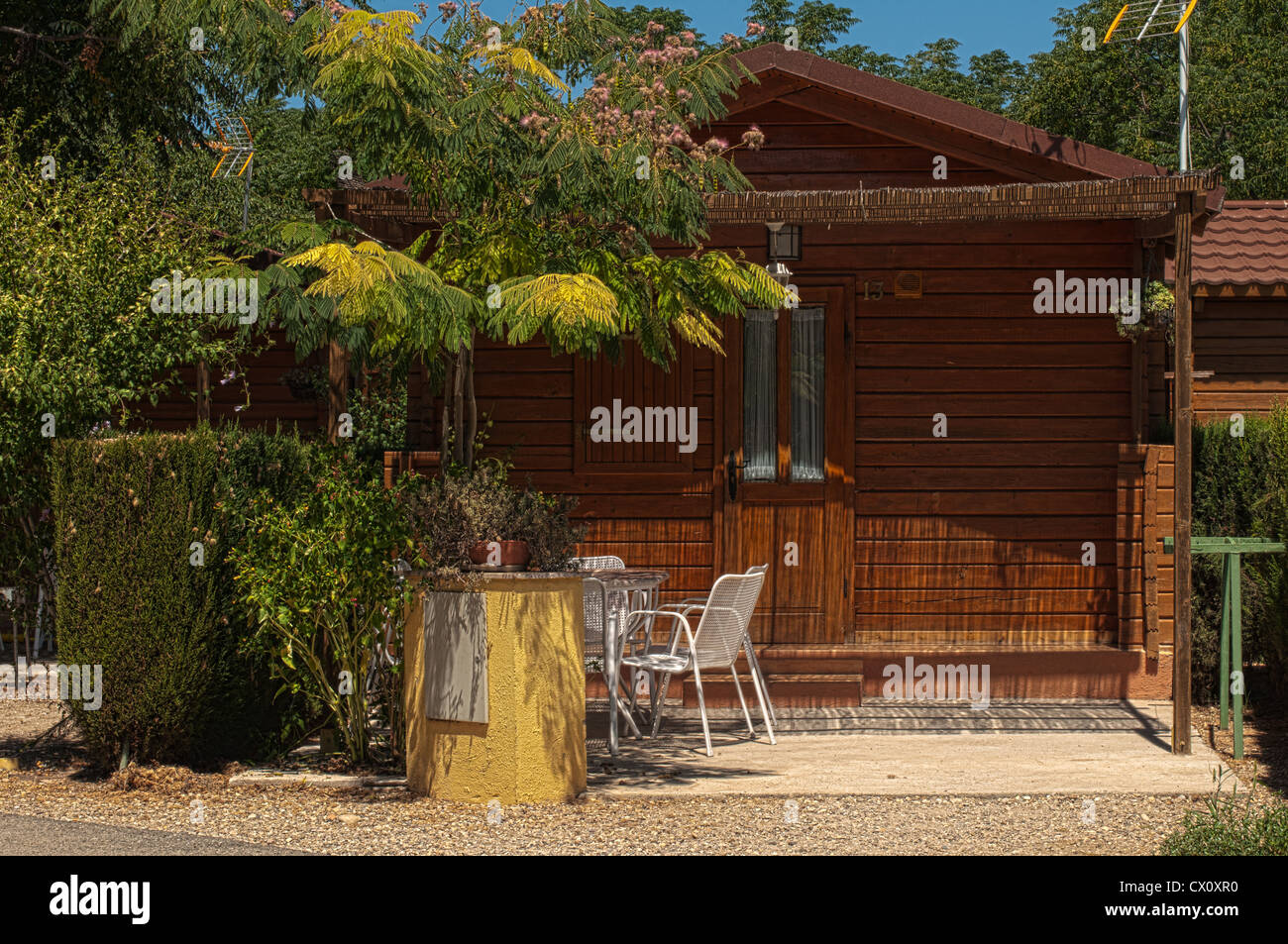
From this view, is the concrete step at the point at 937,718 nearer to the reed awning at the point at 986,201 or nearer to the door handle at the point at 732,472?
the door handle at the point at 732,472

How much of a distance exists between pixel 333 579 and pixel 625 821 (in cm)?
185

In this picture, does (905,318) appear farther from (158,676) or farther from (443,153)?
(158,676)

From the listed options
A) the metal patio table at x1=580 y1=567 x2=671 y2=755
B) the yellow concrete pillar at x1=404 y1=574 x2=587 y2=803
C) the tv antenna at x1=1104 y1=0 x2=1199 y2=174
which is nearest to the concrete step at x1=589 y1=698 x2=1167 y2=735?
the metal patio table at x1=580 y1=567 x2=671 y2=755

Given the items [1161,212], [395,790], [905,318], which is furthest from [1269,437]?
[395,790]

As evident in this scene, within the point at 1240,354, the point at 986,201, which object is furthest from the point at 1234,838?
the point at 1240,354

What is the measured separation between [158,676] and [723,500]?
13.8ft

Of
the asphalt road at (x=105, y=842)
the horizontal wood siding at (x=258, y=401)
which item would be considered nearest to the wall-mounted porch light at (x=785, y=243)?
the horizontal wood siding at (x=258, y=401)

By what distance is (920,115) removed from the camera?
30.2ft

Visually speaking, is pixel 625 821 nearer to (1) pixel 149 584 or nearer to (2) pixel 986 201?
(1) pixel 149 584

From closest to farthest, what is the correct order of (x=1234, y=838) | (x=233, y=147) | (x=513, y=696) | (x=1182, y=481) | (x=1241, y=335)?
(x=1234, y=838)
(x=513, y=696)
(x=1182, y=481)
(x=1241, y=335)
(x=233, y=147)

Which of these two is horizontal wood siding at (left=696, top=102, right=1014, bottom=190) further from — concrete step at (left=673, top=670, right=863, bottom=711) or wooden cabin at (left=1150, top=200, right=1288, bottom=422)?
wooden cabin at (left=1150, top=200, right=1288, bottom=422)

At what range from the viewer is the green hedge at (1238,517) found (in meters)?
8.70

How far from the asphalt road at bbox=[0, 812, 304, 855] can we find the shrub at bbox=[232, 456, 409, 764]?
1229 mm

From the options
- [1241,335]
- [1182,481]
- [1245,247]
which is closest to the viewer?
[1182,481]
